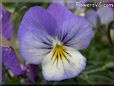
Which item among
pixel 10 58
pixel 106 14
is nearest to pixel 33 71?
pixel 10 58

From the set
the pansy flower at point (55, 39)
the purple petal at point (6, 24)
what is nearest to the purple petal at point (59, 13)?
the pansy flower at point (55, 39)

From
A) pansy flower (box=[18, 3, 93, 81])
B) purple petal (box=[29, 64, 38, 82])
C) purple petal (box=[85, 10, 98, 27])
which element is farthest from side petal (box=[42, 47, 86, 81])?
purple petal (box=[85, 10, 98, 27])

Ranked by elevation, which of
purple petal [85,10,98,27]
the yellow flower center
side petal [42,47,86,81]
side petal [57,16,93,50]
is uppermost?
purple petal [85,10,98,27]

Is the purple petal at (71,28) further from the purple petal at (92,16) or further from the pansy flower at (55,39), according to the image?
the purple petal at (92,16)

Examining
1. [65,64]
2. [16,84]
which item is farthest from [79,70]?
[16,84]

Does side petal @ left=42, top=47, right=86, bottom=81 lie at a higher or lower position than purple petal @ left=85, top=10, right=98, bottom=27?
lower

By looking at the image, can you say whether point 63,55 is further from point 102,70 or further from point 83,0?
point 102,70

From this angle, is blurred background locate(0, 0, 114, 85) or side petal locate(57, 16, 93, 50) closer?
side petal locate(57, 16, 93, 50)

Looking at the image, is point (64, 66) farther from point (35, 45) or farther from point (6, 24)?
point (6, 24)

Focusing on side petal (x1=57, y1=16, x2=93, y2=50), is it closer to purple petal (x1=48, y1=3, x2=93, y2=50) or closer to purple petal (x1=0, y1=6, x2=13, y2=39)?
purple petal (x1=48, y1=3, x2=93, y2=50)
